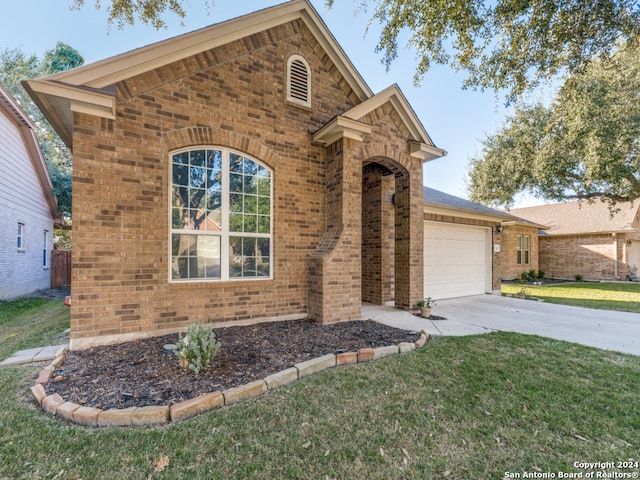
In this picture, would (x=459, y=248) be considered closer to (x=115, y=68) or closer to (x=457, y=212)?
(x=457, y=212)

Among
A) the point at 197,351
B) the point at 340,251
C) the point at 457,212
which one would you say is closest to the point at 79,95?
the point at 197,351

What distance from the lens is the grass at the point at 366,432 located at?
2273 millimetres

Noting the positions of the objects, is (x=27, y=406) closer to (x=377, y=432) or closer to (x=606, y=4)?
(x=377, y=432)

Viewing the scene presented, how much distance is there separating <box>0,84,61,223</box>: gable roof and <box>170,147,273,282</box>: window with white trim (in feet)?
29.4

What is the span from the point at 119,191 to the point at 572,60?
7.91m

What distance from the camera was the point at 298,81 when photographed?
6520 mm

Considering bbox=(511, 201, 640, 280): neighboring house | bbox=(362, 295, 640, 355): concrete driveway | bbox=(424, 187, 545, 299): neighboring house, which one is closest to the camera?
bbox=(362, 295, 640, 355): concrete driveway

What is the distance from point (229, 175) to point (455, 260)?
26.9 ft

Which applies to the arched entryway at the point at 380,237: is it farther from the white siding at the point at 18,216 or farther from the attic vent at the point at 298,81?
the white siding at the point at 18,216

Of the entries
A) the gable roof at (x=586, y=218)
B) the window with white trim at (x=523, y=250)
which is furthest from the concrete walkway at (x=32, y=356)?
the gable roof at (x=586, y=218)

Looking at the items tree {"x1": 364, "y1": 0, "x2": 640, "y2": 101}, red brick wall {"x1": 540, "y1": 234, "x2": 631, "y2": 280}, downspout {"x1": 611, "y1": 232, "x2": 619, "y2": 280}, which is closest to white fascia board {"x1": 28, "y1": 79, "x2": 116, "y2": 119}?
tree {"x1": 364, "y1": 0, "x2": 640, "y2": 101}

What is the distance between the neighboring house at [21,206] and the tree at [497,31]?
8105 mm

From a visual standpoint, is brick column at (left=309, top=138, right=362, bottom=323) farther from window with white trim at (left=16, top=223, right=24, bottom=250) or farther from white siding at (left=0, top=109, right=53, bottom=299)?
window with white trim at (left=16, top=223, right=24, bottom=250)

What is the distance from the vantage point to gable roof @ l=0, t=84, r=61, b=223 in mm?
9602
